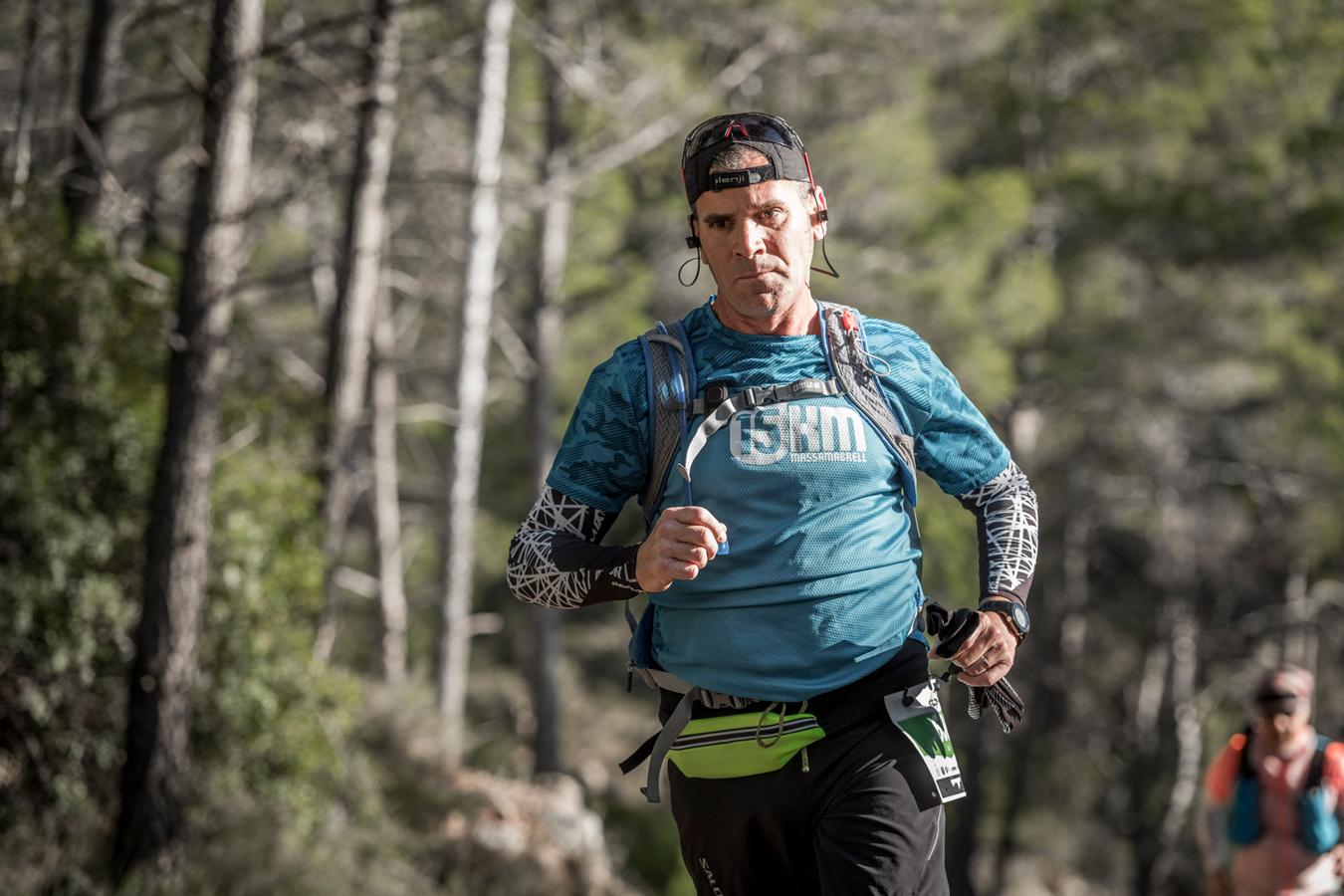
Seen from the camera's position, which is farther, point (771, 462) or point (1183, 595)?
point (1183, 595)

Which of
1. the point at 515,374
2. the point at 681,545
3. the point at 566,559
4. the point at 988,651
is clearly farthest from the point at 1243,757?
the point at 515,374

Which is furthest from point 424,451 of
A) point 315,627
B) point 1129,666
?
point 315,627

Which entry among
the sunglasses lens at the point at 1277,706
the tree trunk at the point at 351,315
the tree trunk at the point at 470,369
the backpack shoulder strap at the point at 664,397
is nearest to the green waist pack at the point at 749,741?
the backpack shoulder strap at the point at 664,397

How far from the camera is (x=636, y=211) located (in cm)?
1819

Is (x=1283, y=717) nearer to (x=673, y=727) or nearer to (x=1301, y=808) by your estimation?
(x=1301, y=808)

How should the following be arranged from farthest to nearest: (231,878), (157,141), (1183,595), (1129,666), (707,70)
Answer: (1129,666)
(1183,595)
(707,70)
(157,141)
(231,878)

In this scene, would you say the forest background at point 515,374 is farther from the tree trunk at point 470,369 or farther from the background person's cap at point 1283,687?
the background person's cap at point 1283,687

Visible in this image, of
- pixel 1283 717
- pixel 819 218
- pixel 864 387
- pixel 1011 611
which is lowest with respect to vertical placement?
pixel 1283 717

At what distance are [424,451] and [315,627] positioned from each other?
49.6 feet

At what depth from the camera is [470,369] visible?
48.9 ft

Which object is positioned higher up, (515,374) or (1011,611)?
(515,374)

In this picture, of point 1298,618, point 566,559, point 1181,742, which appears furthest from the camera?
point 1298,618

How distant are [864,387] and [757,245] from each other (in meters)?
0.34

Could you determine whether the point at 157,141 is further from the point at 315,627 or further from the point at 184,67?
the point at 315,627
